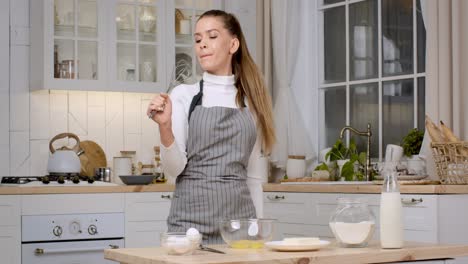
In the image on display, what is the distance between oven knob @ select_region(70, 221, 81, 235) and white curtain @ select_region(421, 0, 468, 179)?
78.6 inches

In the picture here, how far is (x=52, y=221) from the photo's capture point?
4.84m

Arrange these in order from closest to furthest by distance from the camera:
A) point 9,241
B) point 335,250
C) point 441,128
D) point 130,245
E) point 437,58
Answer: point 335,250, point 441,128, point 437,58, point 9,241, point 130,245

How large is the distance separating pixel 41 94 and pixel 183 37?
3.35 ft

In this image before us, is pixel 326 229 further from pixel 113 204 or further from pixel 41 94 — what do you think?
pixel 41 94

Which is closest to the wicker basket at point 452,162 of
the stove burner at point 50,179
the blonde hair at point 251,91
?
the blonde hair at point 251,91

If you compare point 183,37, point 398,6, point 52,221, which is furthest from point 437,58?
point 52,221

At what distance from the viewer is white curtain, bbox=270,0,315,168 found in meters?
5.57

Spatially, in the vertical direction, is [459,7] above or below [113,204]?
above

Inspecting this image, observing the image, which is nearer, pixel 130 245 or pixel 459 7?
pixel 459 7

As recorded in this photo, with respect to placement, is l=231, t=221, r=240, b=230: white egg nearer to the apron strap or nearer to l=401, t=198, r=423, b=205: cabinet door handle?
the apron strap

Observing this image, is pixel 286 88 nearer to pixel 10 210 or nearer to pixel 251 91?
pixel 10 210

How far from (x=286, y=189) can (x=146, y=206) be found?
860mm

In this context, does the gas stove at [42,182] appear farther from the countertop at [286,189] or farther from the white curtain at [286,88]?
the white curtain at [286,88]

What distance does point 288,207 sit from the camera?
493 cm
